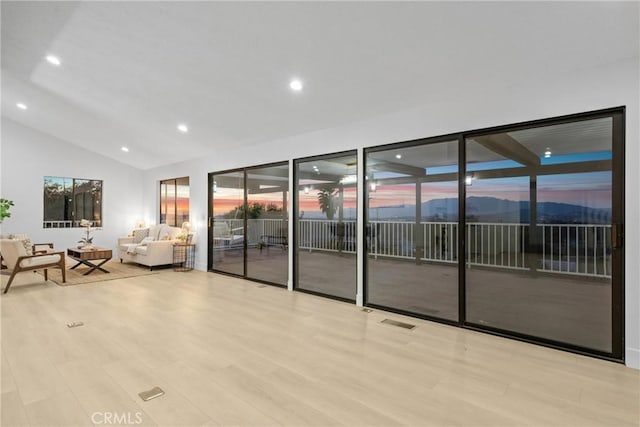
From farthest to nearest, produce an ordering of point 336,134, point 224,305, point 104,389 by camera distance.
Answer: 1. point 336,134
2. point 224,305
3. point 104,389

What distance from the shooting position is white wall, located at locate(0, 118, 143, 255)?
766cm

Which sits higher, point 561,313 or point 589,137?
point 589,137

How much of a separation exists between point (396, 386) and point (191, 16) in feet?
11.8

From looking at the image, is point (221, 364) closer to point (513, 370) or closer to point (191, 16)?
point (513, 370)

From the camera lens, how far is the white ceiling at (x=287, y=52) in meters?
2.60

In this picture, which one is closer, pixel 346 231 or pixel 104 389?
pixel 104 389

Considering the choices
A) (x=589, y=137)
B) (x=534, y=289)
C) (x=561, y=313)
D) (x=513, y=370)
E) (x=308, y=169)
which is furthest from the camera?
(x=308, y=169)

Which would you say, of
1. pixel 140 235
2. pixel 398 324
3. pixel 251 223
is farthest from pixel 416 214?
pixel 140 235

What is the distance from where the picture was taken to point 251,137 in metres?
5.73

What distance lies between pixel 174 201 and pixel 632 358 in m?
8.96

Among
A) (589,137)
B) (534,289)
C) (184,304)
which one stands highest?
(589,137)

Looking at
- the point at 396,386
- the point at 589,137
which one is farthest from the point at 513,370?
the point at 589,137

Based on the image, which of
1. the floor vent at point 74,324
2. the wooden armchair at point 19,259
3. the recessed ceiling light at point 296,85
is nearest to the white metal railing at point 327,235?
the recessed ceiling light at point 296,85

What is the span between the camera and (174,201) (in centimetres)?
880
